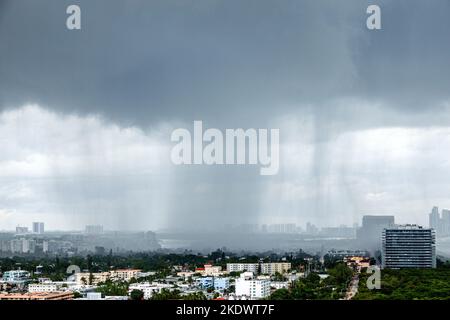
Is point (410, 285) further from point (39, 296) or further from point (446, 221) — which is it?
point (39, 296)

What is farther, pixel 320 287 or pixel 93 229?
pixel 93 229

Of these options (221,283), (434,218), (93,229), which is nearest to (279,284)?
(221,283)

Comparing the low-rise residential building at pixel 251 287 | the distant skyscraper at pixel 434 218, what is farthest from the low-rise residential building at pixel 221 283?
the distant skyscraper at pixel 434 218

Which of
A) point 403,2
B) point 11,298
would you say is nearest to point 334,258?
point 403,2

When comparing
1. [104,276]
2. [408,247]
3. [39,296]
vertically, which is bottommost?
[39,296]

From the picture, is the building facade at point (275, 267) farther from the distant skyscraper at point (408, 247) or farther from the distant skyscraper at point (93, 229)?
the distant skyscraper at point (93, 229)
